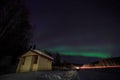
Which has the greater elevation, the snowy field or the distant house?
the distant house

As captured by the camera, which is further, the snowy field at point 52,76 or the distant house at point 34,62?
the distant house at point 34,62

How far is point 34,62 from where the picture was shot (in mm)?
15148

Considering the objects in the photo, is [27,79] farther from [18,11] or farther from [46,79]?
[18,11]

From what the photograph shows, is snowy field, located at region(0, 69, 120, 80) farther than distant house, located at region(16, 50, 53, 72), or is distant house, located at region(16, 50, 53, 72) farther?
distant house, located at region(16, 50, 53, 72)

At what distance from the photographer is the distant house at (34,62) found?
1473 centimetres

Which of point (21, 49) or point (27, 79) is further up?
point (21, 49)

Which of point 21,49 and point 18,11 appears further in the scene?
point 21,49

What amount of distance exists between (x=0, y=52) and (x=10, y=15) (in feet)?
19.6

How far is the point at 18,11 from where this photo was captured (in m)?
16.3

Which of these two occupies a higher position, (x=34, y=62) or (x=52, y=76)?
(x=34, y=62)

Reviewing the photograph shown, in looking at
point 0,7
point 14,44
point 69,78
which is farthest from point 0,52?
point 69,78

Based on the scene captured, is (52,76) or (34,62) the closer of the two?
(52,76)

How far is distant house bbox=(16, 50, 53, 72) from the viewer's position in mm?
14727

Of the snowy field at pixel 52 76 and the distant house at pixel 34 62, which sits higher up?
the distant house at pixel 34 62
